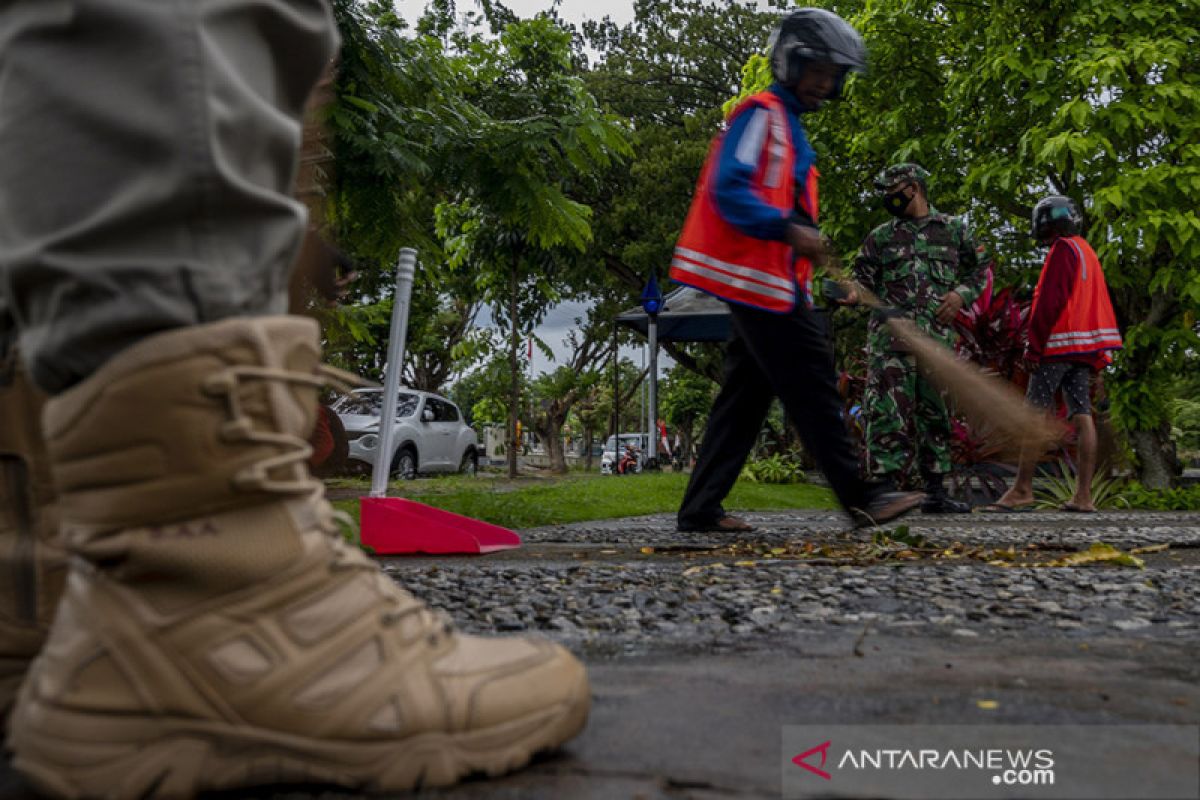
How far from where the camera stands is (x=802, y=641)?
190 centimetres

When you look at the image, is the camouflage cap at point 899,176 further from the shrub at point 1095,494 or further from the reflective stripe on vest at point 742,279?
the shrub at point 1095,494

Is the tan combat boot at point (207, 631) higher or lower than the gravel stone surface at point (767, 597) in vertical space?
higher

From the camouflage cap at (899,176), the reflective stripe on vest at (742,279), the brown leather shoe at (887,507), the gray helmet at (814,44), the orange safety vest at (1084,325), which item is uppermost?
the camouflage cap at (899,176)

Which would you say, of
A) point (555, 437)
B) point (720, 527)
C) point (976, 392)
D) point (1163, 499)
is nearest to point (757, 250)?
point (976, 392)

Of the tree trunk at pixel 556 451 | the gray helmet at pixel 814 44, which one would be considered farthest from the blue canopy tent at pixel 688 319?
the tree trunk at pixel 556 451

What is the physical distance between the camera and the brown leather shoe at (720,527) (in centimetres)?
490

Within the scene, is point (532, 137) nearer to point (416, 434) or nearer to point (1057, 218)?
point (1057, 218)

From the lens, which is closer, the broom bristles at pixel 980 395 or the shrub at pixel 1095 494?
the broom bristles at pixel 980 395

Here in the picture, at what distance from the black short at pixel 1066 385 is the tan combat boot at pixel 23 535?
23.2 ft

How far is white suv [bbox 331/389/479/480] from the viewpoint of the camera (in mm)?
15969

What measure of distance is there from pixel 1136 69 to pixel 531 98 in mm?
7403

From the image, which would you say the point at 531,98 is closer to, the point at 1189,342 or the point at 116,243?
the point at 116,243

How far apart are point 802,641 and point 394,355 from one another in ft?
8.86

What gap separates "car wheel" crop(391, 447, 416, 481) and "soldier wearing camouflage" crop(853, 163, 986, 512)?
12128 millimetres
